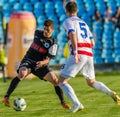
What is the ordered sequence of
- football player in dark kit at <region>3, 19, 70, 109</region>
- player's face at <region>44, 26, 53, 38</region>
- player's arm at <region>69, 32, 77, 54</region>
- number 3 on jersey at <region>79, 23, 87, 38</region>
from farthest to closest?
football player in dark kit at <region>3, 19, 70, 109</region>
player's face at <region>44, 26, 53, 38</region>
number 3 on jersey at <region>79, 23, 87, 38</region>
player's arm at <region>69, 32, 77, 54</region>

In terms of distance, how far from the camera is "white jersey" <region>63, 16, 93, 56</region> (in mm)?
9748

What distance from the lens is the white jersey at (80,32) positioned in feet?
32.0

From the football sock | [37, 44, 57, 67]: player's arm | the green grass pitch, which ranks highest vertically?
[37, 44, 57, 67]: player's arm

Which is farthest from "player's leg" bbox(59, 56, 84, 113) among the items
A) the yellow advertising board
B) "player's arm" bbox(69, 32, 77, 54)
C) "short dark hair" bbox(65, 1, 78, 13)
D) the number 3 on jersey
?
the yellow advertising board

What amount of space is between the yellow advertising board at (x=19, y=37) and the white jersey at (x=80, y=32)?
39.8 feet

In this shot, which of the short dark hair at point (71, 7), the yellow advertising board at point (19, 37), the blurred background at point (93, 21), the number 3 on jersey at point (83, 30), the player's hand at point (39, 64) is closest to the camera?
the short dark hair at point (71, 7)

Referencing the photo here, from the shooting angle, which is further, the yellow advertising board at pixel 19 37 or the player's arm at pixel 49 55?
the yellow advertising board at pixel 19 37

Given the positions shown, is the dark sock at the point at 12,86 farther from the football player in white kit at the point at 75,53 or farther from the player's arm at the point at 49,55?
the football player in white kit at the point at 75,53

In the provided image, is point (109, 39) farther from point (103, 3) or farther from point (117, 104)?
point (117, 104)

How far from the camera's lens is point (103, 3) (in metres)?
26.0

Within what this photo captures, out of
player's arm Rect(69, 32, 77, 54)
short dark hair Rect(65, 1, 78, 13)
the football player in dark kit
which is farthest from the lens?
the football player in dark kit

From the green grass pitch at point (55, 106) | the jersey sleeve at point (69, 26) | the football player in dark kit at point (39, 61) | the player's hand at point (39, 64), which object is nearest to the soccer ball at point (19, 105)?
the green grass pitch at point (55, 106)

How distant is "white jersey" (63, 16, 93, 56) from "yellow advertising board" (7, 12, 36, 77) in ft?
39.8

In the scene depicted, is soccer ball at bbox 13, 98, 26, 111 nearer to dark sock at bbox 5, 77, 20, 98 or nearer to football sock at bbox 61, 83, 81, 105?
dark sock at bbox 5, 77, 20, 98
